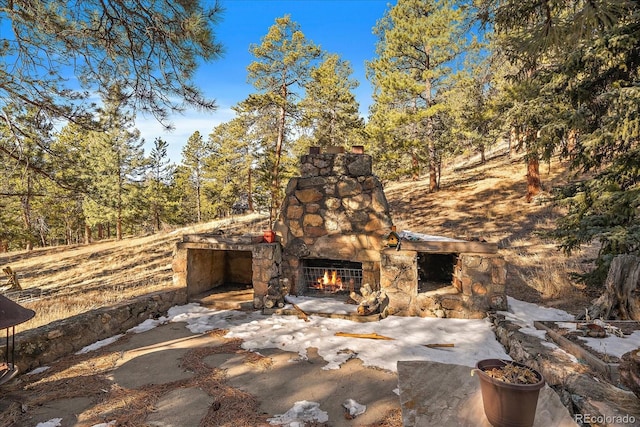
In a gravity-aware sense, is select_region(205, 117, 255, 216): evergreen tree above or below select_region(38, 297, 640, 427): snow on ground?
above

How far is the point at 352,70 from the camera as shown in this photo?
808 inches

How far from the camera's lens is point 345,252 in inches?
262

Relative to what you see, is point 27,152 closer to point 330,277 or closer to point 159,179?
point 330,277

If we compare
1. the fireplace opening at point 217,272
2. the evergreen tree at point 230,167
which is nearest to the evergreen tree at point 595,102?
the fireplace opening at point 217,272

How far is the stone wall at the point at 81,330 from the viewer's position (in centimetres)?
404

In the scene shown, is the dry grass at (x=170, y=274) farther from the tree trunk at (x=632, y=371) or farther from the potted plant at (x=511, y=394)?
the tree trunk at (x=632, y=371)

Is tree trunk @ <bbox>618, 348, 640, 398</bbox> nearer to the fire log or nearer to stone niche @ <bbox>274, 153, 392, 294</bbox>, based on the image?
the fire log

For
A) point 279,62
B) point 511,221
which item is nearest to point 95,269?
point 279,62

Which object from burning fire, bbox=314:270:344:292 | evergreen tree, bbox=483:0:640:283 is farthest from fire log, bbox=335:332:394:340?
evergreen tree, bbox=483:0:640:283

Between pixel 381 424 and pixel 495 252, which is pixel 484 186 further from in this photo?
pixel 381 424

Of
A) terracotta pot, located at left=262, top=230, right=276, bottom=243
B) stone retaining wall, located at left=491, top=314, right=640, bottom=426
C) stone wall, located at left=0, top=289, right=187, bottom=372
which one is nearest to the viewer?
stone retaining wall, located at left=491, top=314, right=640, bottom=426

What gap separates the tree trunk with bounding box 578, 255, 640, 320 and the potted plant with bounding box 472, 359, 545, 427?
320 cm

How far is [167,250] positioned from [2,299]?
1488cm

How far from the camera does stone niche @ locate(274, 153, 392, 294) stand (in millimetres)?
6582
